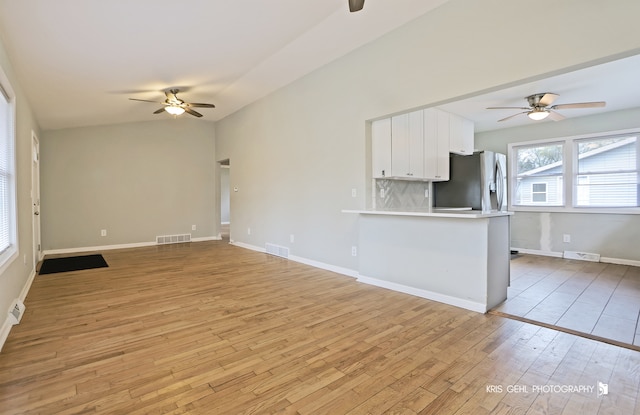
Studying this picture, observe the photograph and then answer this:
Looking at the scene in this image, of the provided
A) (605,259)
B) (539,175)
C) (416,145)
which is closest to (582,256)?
(605,259)

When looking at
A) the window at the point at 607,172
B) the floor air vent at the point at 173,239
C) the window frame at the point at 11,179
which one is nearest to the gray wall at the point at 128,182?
the floor air vent at the point at 173,239

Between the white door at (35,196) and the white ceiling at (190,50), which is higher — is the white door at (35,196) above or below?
below

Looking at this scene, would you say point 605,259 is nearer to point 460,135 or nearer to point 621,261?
point 621,261

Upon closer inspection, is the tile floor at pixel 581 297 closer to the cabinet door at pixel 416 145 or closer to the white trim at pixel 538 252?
the white trim at pixel 538 252

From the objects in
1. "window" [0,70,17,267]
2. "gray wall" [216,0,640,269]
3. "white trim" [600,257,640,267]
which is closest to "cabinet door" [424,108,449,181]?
"gray wall" [216,0,640,269]

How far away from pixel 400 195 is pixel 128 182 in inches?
226

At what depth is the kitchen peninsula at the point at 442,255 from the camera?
292 cm

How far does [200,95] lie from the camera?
17.8 feet

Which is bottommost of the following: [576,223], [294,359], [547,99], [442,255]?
[294,359]

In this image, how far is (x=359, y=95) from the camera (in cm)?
401

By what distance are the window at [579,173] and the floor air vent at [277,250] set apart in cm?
478

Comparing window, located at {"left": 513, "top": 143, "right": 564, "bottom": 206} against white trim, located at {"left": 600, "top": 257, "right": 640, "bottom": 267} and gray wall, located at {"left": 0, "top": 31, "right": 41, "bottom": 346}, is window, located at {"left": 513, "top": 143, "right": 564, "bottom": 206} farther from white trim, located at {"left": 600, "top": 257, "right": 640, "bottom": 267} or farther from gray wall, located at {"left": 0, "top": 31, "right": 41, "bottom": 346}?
gray wall, located at {"left": 0, "top": 31, "right": 41, "bottom": 346}

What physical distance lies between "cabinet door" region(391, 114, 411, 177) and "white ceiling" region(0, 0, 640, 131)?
3.53 ft

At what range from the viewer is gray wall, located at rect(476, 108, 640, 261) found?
5066mm
